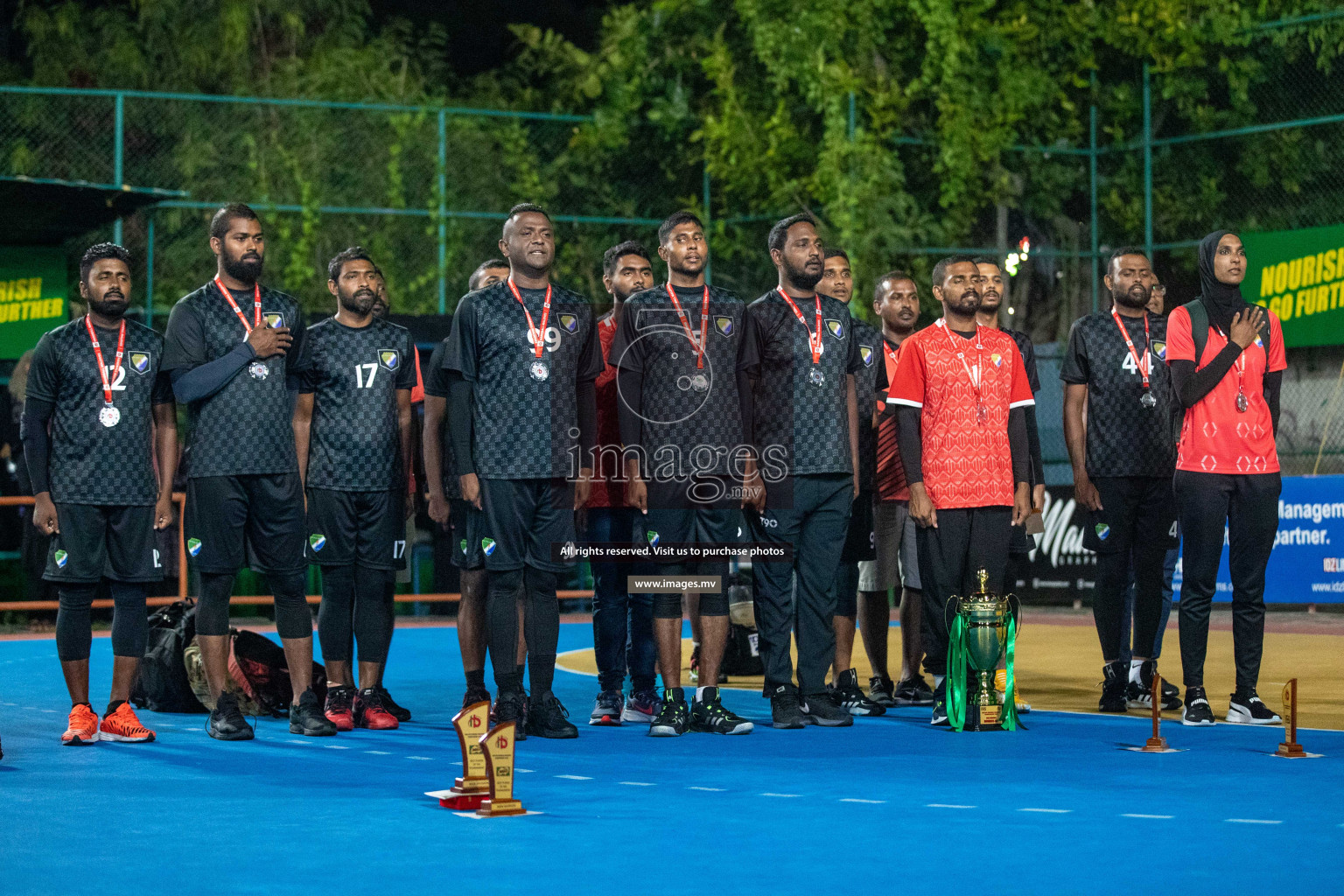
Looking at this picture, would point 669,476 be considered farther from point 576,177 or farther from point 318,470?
point 576,177

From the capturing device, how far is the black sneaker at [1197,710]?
26.8ft

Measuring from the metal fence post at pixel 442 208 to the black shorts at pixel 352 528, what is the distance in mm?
11228

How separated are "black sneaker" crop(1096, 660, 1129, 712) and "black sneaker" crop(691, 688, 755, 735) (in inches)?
74.3

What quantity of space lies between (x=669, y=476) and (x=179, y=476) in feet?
29.1

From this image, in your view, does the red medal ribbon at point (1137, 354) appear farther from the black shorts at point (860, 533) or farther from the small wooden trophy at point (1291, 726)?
the small wooden trophy at point (1291, 726)

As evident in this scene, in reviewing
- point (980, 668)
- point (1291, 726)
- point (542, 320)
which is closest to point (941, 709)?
point (980, 668)

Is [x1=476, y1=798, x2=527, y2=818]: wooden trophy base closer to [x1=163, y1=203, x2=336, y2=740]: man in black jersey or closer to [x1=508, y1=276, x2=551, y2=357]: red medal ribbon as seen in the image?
[x1=163, y1=203, x2=336, y2=740]: man in black jersey

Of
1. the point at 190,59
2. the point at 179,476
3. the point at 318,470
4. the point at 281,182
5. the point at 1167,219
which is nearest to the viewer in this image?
the point at 318,470

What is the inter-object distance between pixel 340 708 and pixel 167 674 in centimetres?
139

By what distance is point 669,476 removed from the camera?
26.1 feet

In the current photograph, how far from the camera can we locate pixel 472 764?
6.03 meters

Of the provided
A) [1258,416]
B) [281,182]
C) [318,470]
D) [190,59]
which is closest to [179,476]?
[281,182]

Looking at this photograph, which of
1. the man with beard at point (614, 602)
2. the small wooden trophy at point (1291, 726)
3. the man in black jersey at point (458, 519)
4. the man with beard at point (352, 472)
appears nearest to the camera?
the small wooden trophy at point (1291, 726)

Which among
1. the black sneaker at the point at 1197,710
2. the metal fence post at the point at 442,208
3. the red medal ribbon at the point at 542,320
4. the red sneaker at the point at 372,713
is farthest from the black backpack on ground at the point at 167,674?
the metal fence post at the point at 442,208
